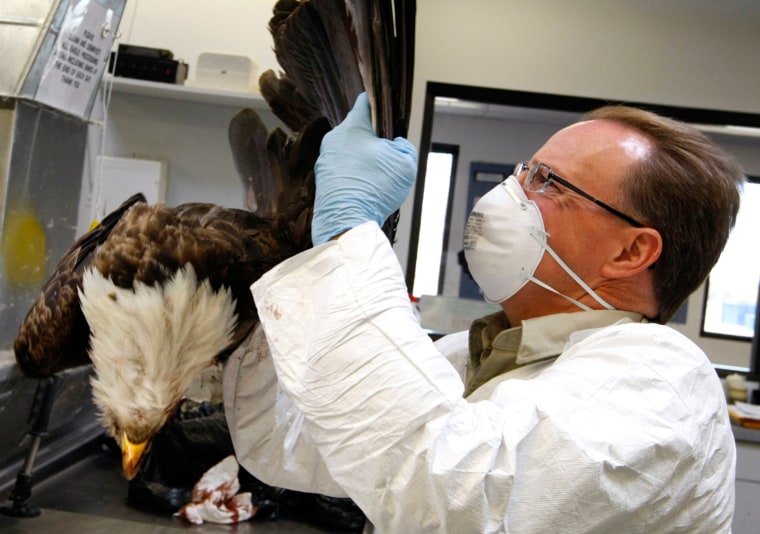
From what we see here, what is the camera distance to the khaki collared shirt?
3.35ft

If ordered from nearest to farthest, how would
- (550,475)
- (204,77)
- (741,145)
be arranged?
(550,475) < (204,77) < (741,145)

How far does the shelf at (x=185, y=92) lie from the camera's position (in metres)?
2.42

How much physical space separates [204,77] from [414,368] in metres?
1.99

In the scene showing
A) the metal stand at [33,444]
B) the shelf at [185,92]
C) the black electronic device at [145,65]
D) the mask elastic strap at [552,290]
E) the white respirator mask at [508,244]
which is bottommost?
the metal stand at [33,444]

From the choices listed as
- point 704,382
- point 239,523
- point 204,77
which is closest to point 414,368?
point 704,382

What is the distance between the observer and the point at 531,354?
3.34ft

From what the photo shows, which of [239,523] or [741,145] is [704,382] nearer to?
[239,523]

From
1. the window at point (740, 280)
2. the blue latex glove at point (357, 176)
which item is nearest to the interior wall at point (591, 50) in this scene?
the window at point (740, 280)

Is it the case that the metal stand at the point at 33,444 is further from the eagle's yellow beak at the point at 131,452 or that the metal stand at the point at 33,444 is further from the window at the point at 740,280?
the window at the point at 740,280

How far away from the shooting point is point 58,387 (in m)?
A: 1.64

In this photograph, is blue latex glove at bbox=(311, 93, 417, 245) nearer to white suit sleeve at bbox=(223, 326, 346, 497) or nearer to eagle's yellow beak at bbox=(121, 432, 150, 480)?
white suit sleeve at bbox=(223, 326, 346, 497)

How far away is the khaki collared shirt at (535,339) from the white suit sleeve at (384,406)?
0.26m

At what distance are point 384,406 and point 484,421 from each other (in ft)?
0.36

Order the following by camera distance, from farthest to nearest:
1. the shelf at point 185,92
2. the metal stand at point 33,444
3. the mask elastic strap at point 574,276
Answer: the shelf at point 185,92 → the metal stand at point 33,444 → the mask elastic strap at point 574,276
